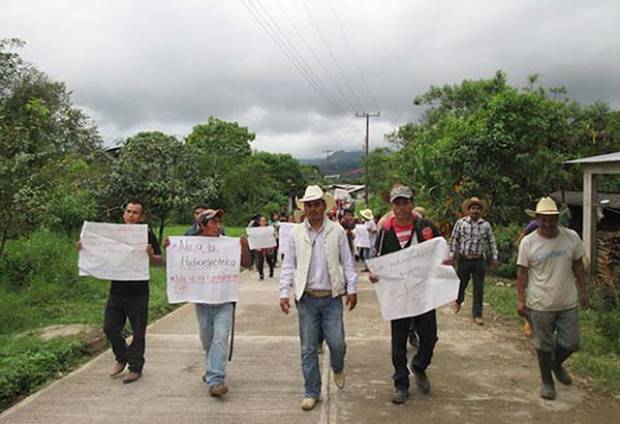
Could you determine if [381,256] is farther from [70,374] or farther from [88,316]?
[88,316]

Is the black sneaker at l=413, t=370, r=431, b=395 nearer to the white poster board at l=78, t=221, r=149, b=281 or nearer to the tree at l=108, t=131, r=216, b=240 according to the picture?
the white poster board at l=78, t=221, r=149, b=281

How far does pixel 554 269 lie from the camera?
4.81m

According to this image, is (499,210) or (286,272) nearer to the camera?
(286,272)

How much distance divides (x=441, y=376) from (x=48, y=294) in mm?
6767

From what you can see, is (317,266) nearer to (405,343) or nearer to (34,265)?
(405,343)

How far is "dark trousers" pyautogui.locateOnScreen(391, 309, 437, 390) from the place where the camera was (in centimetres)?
484

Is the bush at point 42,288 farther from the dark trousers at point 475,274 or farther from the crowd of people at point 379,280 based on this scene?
the dark trousers at point 475,274

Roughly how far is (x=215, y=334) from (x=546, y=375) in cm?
295

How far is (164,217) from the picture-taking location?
15.4m

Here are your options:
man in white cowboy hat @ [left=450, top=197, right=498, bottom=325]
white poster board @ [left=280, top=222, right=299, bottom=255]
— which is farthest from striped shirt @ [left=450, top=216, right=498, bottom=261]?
white poster board @ [left=280, top=222, right=299, bottom=255]

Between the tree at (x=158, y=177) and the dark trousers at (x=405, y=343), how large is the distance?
428 inches

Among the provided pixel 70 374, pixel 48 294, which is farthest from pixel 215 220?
pixel 48 294

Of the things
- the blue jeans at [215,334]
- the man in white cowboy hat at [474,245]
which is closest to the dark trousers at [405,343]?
the blue jeans at [215,334]

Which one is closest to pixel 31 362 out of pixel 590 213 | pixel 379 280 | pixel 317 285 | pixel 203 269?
pixel 203 269
